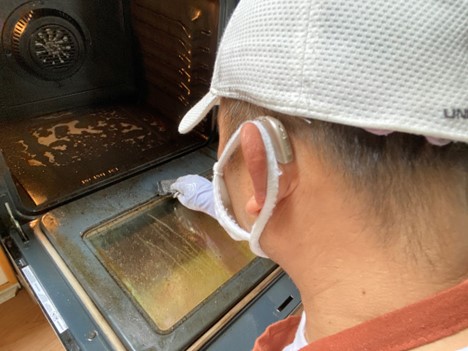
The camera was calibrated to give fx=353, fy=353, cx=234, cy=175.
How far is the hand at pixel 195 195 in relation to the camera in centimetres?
101

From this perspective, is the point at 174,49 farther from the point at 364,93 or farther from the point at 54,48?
the point at 364,93

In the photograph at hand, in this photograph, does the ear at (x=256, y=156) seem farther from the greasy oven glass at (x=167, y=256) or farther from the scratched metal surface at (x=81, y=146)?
the scratched metal surface at (x=81, y=146)

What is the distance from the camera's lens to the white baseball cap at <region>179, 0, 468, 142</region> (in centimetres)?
30

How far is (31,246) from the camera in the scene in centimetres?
85

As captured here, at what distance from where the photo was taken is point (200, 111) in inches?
18.9

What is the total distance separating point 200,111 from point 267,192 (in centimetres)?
16

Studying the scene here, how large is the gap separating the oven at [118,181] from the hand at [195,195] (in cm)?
4

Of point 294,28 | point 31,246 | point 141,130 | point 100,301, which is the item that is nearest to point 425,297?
point 294,28

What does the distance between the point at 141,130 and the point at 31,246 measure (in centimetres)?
59

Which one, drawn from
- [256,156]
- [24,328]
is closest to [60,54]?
[24,328]

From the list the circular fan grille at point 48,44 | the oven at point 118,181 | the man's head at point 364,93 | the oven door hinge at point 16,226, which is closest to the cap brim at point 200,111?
the man's head at point 364,93

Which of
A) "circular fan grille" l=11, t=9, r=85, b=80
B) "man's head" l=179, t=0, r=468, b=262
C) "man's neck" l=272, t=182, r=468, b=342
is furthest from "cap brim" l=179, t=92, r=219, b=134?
"circular fan grille" l=11, t=9, r=85, b=80

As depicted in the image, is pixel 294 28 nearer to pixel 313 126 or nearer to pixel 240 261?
pixel 313 126

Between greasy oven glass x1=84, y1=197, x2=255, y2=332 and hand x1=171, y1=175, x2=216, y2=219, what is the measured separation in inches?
1.4
